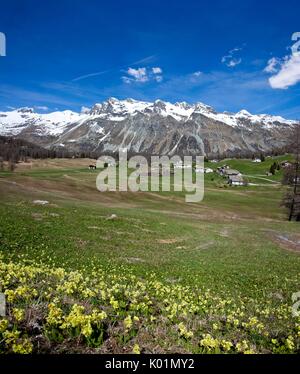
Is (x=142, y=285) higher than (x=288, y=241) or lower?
higher

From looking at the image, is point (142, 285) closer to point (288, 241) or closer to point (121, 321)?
point (121, 321)

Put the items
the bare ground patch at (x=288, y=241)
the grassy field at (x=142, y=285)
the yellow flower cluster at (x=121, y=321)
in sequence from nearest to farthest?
1. the yellow flower cluster at (x=121, y=321)
2. the grassy field at (x=142, y=285)
3. the bare ground patch at (x=288, y=241)

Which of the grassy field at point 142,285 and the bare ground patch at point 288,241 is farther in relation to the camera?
the bare ground patch at point 288,241

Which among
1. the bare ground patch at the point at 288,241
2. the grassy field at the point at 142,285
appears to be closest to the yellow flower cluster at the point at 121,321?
the grassy field at the point at 142,285

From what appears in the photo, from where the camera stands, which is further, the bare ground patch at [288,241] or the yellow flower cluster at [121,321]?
the bare ground patch at [288,241]

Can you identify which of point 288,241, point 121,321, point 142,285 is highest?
point 121,321

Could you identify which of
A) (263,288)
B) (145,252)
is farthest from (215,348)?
(145,252)

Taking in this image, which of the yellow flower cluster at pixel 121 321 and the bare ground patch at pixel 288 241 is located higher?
the yellow flower cluster at pixel 121 321

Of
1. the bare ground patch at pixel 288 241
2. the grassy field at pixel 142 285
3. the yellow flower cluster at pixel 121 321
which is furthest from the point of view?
the bare ground patch at pixel 288 241

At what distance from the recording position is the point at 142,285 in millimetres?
14914

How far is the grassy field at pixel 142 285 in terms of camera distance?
9.20 m

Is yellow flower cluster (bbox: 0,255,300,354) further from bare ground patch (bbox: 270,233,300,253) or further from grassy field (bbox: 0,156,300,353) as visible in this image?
bare ground patch (bbox: 270,233,300,253)

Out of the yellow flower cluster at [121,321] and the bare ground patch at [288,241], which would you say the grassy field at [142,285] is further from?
the bare ground patch at [288,241]

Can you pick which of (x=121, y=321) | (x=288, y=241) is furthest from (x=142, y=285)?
(x=288, y=241)
